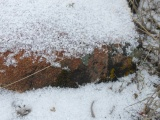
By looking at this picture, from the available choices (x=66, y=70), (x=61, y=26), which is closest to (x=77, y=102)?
(x=66, y=70)

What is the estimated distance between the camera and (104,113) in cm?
180

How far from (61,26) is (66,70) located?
1.04ft

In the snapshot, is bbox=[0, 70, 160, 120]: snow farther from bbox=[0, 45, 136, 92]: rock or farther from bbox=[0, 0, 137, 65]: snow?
bbox=[0, 0, 137, 65]: snow

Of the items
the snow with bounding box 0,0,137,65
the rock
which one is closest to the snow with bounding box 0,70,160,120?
the rock

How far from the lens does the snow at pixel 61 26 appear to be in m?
1.78

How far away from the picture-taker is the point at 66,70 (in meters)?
1.81

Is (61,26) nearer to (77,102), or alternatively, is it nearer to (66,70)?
(66,70)

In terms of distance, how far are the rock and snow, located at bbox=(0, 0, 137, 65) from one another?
4 cm

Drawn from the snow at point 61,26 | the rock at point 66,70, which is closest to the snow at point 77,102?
the rock at point 66,70

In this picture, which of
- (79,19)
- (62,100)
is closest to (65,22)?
(79,19)

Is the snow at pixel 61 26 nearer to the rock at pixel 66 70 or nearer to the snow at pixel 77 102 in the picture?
the rock at pixel 66 70

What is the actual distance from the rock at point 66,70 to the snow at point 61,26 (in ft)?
0.15

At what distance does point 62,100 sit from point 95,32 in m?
0.53

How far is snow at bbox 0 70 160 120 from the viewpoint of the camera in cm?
176
